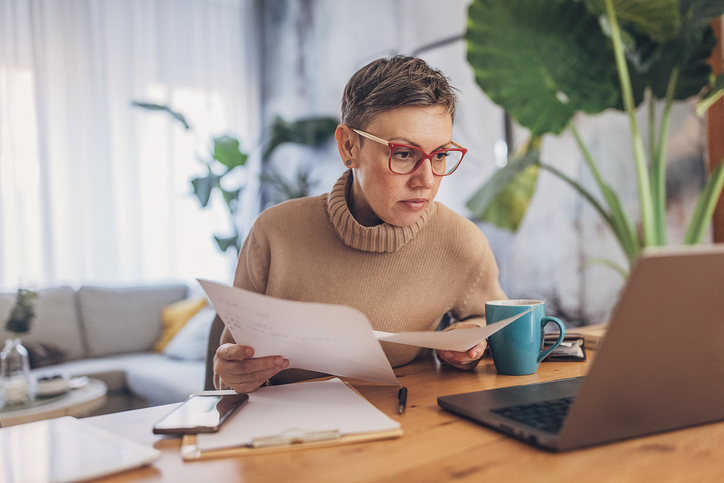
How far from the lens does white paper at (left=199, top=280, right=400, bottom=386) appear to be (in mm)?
578

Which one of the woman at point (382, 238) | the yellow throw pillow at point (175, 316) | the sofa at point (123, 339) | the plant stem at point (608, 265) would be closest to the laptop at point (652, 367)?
the woman at point (382, 238)

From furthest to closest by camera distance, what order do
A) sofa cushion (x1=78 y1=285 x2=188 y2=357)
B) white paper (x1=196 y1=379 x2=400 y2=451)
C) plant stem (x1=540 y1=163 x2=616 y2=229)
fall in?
sofa cushion (x1=78 y1=285 x2=188 y2=357) < plant stem (x1=540 y1=163 x2=616 y2=229) < white paper (x1=196 y1=379 x2=400 y2=451)

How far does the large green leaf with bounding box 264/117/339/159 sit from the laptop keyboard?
3.48 m

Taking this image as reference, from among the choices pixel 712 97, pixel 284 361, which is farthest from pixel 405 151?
pixel 712 97

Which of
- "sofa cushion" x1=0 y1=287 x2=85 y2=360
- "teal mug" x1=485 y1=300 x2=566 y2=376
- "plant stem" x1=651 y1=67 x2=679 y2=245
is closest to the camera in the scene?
"teal mug" x1=485 y1=300 x2=566 y2=376

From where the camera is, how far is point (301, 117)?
4324mm

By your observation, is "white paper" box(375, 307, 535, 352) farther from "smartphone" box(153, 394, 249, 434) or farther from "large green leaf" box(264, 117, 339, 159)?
"large green leaf" box(264, 117, 339, 159)

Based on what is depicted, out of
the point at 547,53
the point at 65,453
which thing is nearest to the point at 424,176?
the point at 65,453

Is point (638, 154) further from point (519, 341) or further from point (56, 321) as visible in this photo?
point (56, 321)

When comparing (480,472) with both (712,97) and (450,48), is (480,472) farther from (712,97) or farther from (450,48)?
(450,48)

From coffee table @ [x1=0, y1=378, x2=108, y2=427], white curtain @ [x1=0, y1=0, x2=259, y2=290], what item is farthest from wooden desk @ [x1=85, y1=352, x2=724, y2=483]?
white curtain @ [x1=0, y1=0, x2=259, y2=290]

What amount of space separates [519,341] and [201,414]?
→ 46cm

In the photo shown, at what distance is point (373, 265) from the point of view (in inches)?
42.6

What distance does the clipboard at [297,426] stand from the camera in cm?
52
